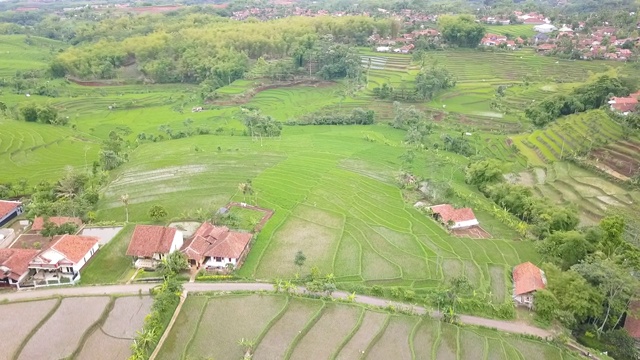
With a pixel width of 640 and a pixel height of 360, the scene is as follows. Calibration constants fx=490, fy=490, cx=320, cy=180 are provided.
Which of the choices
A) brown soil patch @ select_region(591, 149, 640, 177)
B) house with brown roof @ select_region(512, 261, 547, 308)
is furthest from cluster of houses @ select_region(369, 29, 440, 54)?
house with brown roof @ select_region(512, 261, 547, 308)

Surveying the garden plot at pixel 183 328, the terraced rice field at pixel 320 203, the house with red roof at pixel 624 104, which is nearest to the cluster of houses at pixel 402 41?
the terraced rice field at pixel 320 203

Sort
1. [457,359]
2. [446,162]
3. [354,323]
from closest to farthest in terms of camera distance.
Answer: [457,359] → [354,323] → [446,162]

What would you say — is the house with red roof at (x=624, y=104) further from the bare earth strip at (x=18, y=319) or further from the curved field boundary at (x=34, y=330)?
the bare earth strip at (x=18, y=319)

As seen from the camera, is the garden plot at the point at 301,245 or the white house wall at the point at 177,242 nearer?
the garden plot at the point at 301,245

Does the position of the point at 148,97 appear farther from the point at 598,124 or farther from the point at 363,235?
the point at 598,124

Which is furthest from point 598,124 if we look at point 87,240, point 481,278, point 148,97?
Answer: point 148,97

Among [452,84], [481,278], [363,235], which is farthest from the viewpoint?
[452,84]
